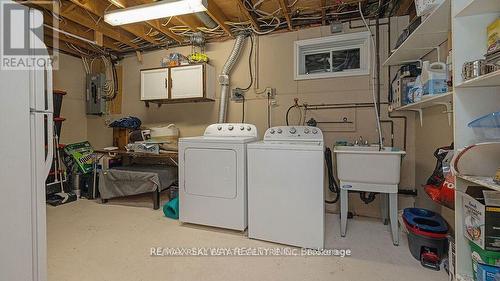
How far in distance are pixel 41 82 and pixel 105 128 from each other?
3545mm

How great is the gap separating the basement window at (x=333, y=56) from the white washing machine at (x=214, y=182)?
1.33m

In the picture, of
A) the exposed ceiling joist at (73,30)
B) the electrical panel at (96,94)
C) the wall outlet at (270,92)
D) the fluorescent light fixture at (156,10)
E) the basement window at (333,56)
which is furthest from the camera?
the electrical panel at (96,94)

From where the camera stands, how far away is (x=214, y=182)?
253cm

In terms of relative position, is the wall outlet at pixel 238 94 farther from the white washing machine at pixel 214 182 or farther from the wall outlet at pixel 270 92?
the white washing machine at pixel 214 182

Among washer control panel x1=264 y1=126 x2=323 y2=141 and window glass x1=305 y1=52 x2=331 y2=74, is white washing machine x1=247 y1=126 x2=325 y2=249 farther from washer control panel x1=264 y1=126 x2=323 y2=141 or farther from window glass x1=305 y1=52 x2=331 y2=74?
window glass x1=305 y1=52 x2=331 y2=74

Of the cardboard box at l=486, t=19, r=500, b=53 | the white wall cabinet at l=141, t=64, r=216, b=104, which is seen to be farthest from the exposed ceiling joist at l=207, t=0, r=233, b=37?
the cardboard box at l=486, t=19, r=500, b=53

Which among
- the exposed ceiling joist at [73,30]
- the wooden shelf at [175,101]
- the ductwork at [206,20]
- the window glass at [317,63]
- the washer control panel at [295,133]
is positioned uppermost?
the exposed ceiling joist at [73,30]

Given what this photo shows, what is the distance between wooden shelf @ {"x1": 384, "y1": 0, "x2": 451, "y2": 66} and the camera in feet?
5.55

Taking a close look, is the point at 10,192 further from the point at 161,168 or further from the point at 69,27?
the point at 69,27

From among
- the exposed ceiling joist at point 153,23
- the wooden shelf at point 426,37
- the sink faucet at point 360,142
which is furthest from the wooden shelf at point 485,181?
the exposed ceiling joist at point 153,23

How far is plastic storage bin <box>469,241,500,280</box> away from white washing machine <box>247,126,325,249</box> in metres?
0.97

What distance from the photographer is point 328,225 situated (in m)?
2.73

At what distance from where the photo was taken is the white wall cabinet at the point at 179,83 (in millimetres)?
3365

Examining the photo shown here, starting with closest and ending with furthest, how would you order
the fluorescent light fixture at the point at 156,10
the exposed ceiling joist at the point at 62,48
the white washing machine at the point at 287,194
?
the white washing machine at the point at 287,194, the fluorescent light fixture at the point at 156,10, the exposed ceiling joist at the point at 62,48
